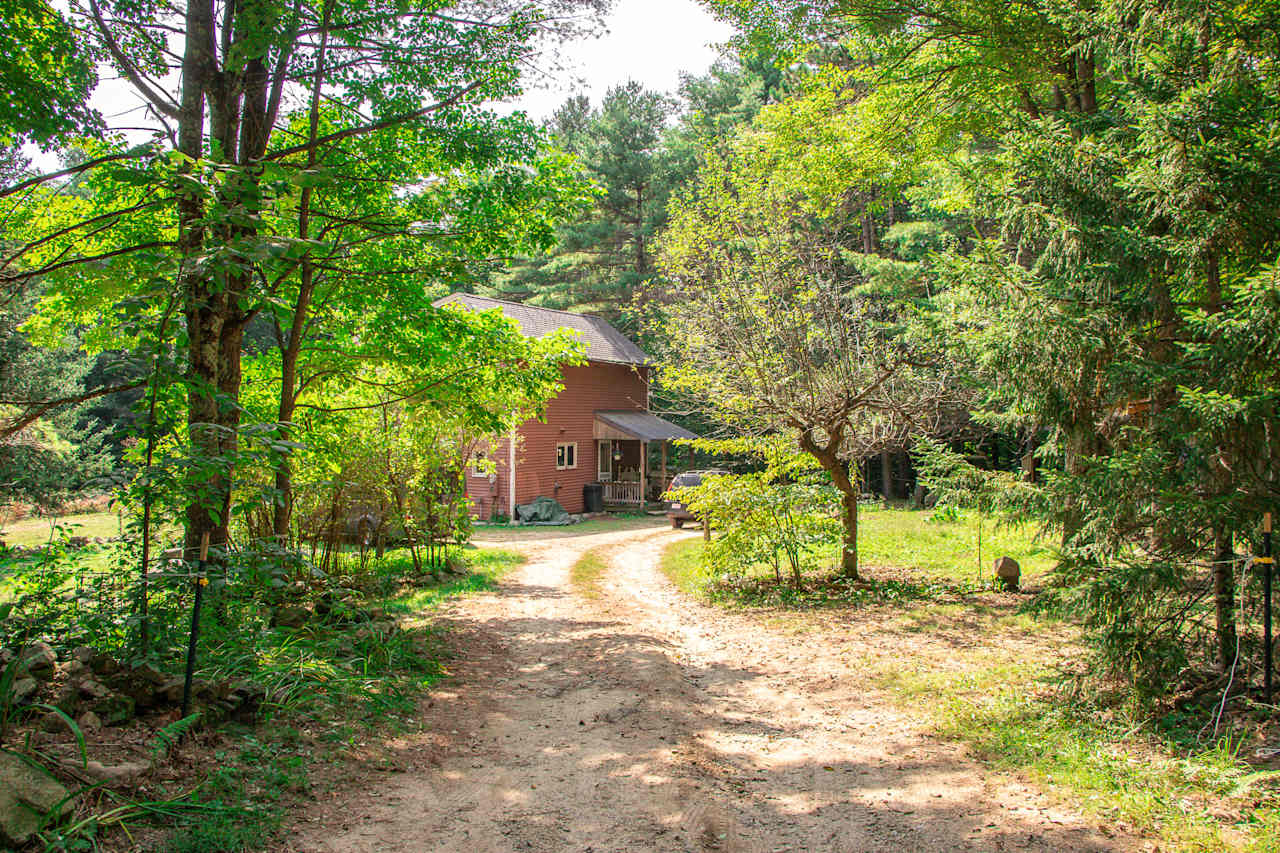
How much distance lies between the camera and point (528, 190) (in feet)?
30.3

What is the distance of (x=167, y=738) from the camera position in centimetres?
416

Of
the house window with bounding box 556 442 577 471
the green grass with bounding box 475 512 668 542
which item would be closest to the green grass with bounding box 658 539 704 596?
the green grass with bounding box 475 512 668 542

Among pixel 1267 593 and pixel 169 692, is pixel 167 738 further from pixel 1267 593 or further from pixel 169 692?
pixel 1267 593

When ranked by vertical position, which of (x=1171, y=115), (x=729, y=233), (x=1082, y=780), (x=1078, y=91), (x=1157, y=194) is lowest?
(x=1082, y=780)

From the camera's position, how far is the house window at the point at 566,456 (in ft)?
83.8

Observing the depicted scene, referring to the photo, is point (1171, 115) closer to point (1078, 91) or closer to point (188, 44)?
point (1078, 91)

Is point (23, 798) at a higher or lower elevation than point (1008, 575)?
higher

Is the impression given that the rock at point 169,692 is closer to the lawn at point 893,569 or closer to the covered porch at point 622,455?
the lawn at point 893,569

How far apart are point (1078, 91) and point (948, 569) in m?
7.11

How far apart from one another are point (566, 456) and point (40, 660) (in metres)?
21.7

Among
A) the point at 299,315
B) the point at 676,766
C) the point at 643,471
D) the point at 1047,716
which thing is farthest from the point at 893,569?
the point at 643,471

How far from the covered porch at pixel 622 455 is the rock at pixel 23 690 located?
2159 centimetres

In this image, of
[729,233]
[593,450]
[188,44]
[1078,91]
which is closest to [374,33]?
[188,44]

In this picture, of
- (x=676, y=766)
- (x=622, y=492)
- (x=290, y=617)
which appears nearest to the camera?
(x=676, y=766)
